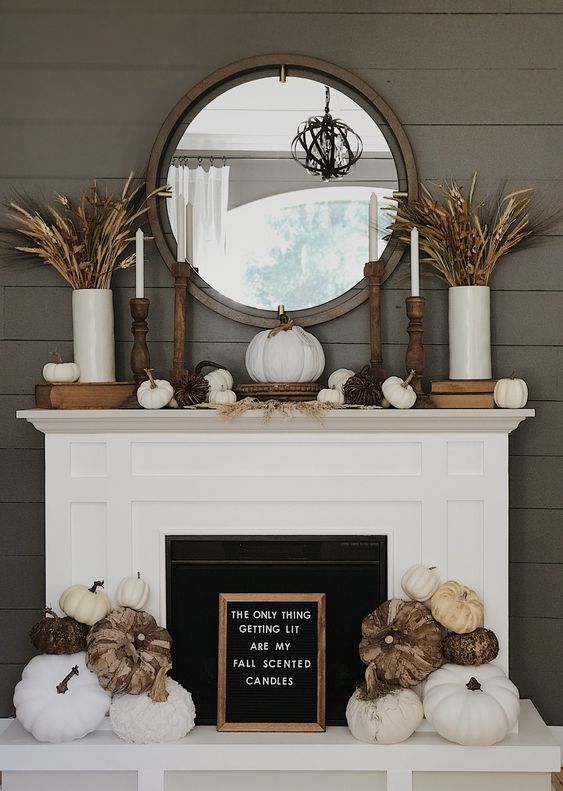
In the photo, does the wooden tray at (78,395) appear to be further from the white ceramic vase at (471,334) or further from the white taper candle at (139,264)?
the white ceramic vase at (471,334)

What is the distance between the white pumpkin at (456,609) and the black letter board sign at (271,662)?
1.09 ft

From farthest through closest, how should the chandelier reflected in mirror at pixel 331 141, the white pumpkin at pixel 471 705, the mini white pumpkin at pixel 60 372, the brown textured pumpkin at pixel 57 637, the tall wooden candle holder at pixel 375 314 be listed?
1. the chandelier reflected in mirror at pixel 331 141
2. the tall wooden candle holder at pixel 375 314
3. the mini white pumpkin at pixel 60 372
4. the brown textured pumpkin at pixel 57 637
5. the white pumpkin at pixel 471 705

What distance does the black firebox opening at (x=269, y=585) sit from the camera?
103 inches

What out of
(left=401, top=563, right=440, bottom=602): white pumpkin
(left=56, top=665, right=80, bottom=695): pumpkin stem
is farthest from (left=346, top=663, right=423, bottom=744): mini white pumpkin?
(left=56, top=665, right=80, bottom=695): pumpkin stem

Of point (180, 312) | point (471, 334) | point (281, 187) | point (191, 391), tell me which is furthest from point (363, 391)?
point (281, 187)

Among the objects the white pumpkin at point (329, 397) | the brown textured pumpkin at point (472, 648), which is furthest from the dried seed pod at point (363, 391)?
the brown textured pumpkin at point (472, 648)

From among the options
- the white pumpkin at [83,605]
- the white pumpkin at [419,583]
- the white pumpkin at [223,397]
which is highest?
the white pumpkin at [223,397]

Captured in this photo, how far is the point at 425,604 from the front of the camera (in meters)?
2.58

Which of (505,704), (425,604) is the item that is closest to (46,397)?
(425,604)

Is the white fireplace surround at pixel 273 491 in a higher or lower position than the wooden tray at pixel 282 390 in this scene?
lower

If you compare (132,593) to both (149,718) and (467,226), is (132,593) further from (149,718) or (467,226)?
(467,226)

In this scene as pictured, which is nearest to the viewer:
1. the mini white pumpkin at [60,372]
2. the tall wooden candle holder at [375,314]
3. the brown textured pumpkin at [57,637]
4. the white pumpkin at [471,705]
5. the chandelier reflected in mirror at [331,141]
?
the white pumpkin at [471,705]

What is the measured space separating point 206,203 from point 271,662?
4.64 feet

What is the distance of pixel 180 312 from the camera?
109 inches
